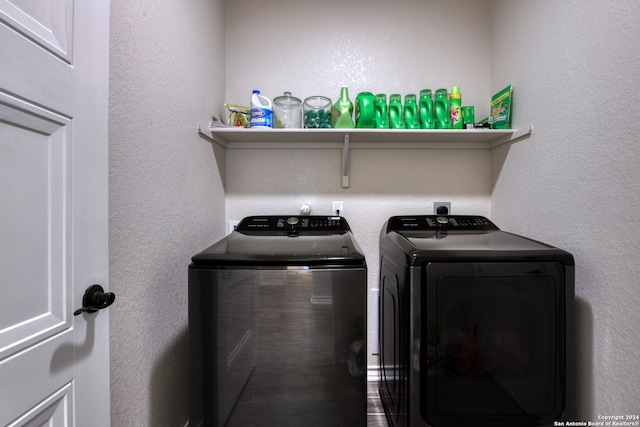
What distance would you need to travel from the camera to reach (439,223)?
1.60 metres

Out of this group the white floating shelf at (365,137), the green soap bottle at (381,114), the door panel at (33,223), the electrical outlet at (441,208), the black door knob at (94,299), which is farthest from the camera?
the electrical outlet at (441,208)

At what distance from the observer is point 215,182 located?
5.45ft

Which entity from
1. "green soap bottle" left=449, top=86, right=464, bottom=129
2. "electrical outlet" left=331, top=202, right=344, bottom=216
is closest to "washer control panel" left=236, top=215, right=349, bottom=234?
"electrical outlet" left=331, top=202, right=344, bottom=216

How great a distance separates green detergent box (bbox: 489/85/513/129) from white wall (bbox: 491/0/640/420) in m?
0.08

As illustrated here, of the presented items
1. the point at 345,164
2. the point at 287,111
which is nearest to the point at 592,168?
the point at 345,164

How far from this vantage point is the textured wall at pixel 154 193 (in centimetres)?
92

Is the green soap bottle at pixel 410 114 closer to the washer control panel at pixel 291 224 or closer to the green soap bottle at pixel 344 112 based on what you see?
the green soap bottle at pixel 344 112

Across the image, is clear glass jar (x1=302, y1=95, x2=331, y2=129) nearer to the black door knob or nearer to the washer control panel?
the washer control panel

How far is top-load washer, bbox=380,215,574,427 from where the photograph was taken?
3.40 feet

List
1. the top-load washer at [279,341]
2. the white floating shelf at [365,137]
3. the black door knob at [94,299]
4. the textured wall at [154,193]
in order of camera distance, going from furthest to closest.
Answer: the white floating shelf at [365,137] < the top-load washer at [279,341] < the textured wall at [154,193] < the black door knob at [94,299]

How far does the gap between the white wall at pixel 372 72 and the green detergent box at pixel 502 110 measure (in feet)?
0.69

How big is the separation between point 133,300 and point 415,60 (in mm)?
2014

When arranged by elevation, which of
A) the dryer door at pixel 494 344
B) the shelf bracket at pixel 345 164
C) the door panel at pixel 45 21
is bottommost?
the dryer door at pixel 494 344

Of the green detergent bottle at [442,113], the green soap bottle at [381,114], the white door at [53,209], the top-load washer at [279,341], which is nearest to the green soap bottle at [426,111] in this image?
the green detergent bottle at [442,113]
